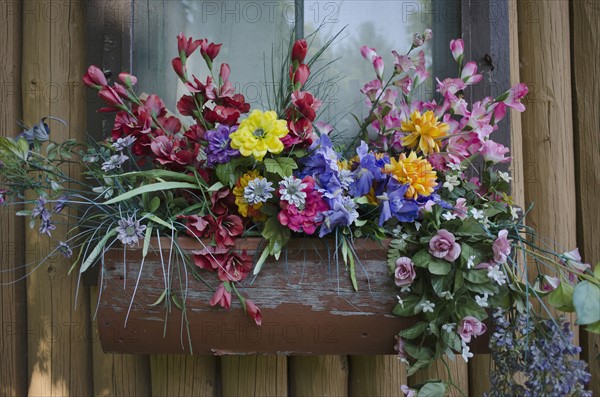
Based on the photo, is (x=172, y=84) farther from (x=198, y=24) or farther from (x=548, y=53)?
(x=548, y=53)

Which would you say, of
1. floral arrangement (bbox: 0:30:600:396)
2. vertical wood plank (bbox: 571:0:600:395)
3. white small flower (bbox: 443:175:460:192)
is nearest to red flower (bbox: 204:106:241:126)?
floral arrangement (bbox: 0:30:600:396)

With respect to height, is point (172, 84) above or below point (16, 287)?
above

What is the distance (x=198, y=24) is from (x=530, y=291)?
3.25ft

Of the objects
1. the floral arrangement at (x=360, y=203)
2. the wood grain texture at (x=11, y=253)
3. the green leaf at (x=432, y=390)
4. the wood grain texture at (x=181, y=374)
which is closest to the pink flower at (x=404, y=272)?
the floral arrangement at (x=360, y=203)

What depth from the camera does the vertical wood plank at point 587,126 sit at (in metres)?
1.52

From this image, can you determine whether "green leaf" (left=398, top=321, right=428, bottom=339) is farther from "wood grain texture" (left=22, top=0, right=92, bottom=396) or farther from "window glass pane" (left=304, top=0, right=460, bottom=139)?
"wood grain texture" (left=22, top=0, right=92, bottom=396)

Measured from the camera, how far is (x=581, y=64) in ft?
5.07

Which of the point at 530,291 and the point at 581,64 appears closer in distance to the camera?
the point at 530,291

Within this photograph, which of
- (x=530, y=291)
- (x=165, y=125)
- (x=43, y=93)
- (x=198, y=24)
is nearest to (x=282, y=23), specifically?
(x=198, y=24)

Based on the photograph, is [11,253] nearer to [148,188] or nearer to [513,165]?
[148,188]

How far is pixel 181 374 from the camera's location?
4.74ft

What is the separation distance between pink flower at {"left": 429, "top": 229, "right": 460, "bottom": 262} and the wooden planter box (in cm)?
10

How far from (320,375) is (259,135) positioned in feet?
2.02

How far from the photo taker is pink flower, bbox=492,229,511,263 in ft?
3.68
